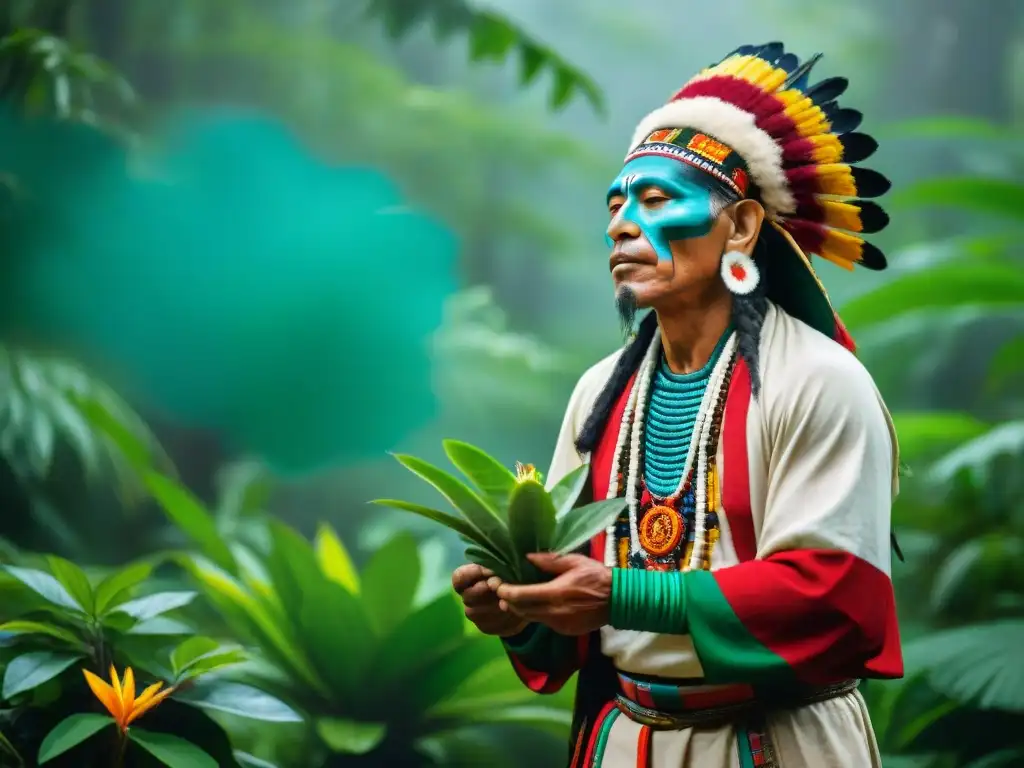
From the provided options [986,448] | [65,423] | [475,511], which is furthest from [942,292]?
[65,423]

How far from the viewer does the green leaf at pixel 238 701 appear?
1579 millimetres

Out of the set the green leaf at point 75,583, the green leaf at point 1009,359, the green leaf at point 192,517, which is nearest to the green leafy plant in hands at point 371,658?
the green leaf at point 192,517

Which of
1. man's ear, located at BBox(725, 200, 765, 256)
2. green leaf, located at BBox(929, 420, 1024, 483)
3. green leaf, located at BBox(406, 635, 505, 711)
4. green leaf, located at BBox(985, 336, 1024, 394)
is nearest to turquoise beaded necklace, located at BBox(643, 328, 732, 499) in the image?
man's ear, located at BBox(725, 200, 765, 256)

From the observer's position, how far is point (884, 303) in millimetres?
2400

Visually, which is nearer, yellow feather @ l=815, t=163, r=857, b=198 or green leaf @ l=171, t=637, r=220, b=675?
yellow feather @ l=815, t=163, r=857, b=198

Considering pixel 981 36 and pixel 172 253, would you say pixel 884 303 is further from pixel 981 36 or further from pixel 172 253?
pixel 172 253

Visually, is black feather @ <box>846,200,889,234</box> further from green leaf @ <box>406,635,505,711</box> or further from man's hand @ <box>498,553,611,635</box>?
green leaf @ <box>406,635,505,711</box>

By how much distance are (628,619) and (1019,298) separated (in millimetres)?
1789

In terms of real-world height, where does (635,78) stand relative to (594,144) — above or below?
above

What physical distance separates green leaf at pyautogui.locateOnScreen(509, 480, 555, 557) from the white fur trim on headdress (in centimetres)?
48

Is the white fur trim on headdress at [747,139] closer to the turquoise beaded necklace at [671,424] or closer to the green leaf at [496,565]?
the turquoise beaded necklace at [671,424]

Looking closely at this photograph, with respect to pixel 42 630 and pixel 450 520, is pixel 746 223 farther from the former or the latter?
pixel 42 630

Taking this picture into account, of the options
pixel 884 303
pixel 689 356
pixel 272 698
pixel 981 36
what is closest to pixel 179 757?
pixel 272 698

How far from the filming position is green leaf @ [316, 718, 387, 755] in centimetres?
212
